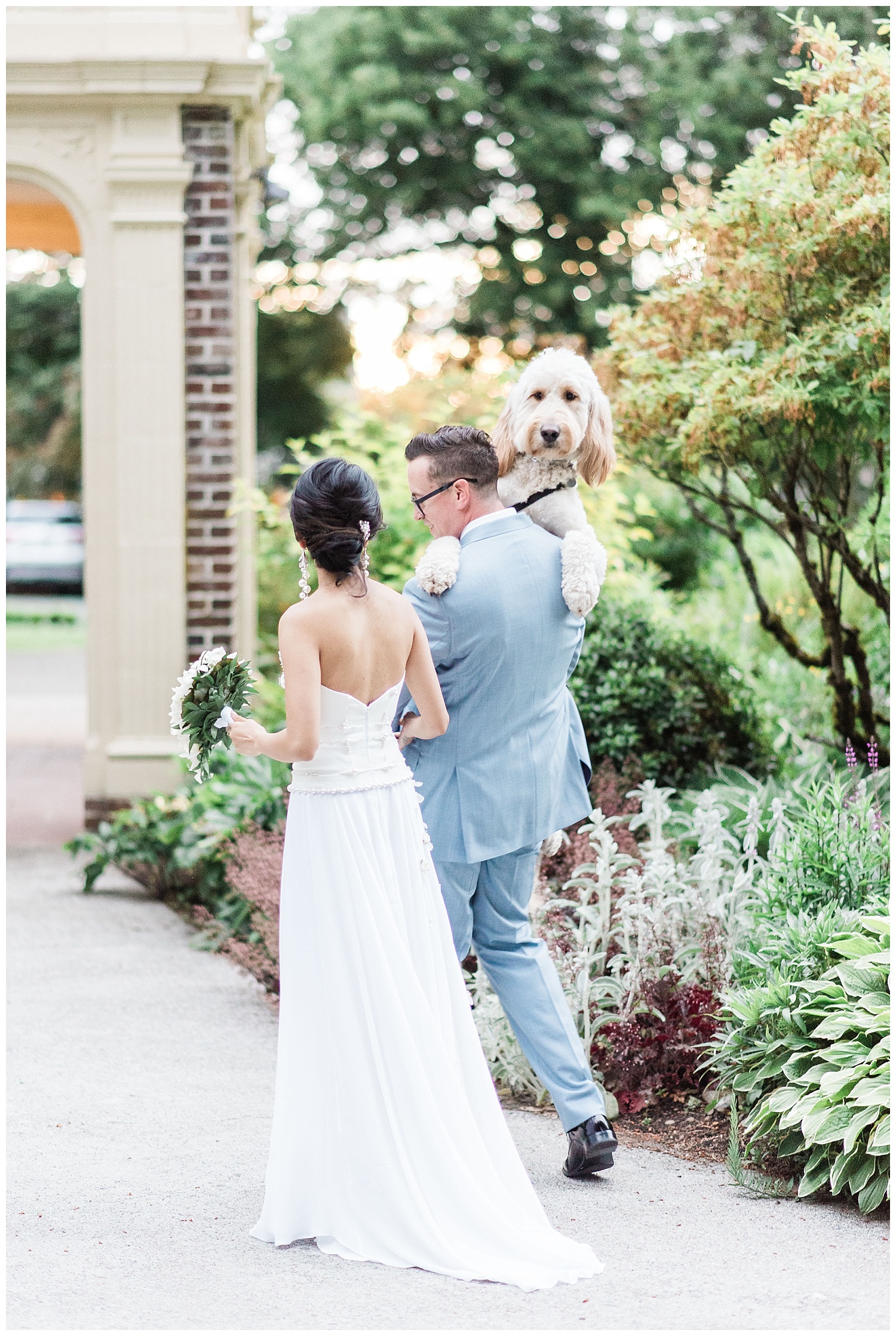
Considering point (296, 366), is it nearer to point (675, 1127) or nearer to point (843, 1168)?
point (675, 1127)

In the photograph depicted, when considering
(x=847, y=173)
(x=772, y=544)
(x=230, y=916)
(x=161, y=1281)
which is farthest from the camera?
(x=772, y=544)

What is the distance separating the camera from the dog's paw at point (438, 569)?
3.38m

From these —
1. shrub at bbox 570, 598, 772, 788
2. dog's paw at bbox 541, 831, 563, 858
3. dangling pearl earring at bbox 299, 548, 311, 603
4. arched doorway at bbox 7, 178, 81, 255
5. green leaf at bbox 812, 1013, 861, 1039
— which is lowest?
green leaf at bbox 812, 1013, 861, 1039

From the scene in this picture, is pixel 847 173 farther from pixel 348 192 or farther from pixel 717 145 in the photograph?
pixel 348 192

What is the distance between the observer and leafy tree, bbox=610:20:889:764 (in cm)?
496

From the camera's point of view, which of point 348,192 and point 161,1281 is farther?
point 348,192

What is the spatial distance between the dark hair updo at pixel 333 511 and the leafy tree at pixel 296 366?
18605mm

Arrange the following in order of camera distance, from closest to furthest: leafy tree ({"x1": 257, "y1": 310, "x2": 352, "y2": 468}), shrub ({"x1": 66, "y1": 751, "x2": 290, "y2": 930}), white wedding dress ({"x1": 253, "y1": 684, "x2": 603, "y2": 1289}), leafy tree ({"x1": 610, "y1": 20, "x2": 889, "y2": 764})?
white wedding dress ({"x1": 253, "y1": 684, "x2": 603, "y2": 1289})
leafy tree ({"x1": 610, "y1": 20, "x2": 889, "y2": 764})
shrub ({"x1": 66, "y1": 751, "x2": 290, "y2": 930})
leafy tree ({"x1": 257, "y1": 310, "x2": 352, "y2": 468})

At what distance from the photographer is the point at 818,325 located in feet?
16.7

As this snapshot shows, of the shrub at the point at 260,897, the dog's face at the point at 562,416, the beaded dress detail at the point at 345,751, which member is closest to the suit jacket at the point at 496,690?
the dog's face at the point at 562,416

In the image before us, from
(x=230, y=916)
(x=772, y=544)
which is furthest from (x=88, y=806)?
(x=772, y=544)

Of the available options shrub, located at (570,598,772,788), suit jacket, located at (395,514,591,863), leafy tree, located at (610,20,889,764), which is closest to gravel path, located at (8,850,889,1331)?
suit jacket, located at (395,514,591,863)

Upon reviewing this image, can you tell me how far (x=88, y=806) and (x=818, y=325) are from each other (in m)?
4.32

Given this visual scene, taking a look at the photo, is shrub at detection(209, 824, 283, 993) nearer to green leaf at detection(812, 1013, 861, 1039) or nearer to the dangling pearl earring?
the dangling pearl earring
